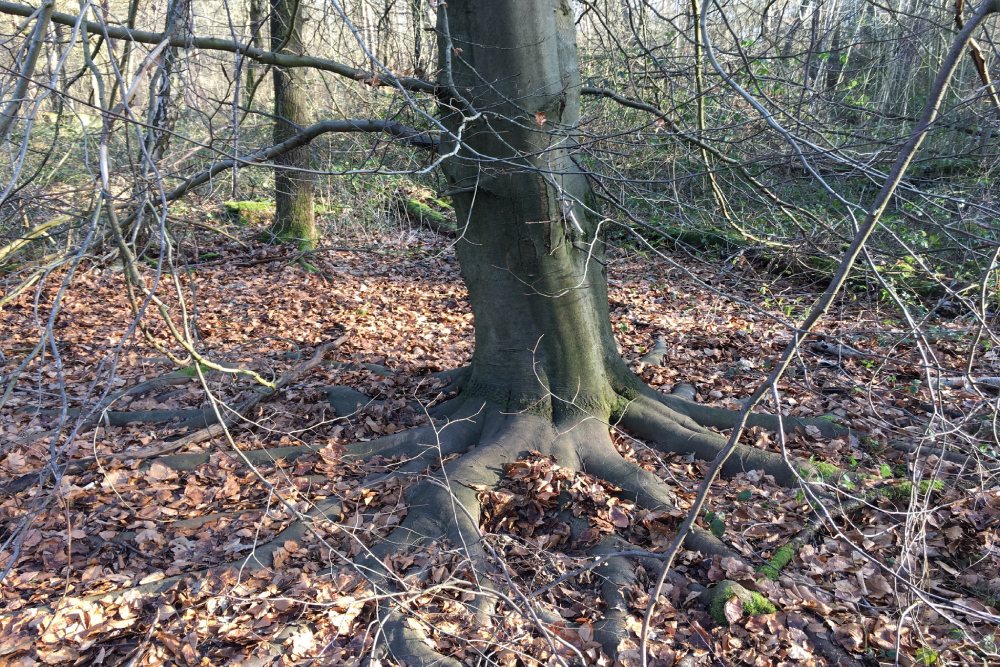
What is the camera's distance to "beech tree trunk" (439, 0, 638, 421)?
364 cm

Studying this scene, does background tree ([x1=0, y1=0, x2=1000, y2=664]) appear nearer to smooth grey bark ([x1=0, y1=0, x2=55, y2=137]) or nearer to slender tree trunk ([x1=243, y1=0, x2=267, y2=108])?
smooth grey bark ([x1=0, y1=0, x2=55, y2=137])

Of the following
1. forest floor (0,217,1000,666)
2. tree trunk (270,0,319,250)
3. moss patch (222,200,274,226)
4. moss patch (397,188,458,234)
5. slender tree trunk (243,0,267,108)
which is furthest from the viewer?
moss patch (397,188,458,234)

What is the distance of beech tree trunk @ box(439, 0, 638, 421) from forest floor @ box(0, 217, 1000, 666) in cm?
55

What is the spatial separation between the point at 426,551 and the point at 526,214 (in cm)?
192

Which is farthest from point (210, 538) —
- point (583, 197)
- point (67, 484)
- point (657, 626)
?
point (583, 197)

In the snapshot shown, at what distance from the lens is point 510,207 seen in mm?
3799

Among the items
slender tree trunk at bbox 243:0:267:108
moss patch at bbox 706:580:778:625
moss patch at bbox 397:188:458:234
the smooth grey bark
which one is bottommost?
moss patch at bbox 706:580:778:625

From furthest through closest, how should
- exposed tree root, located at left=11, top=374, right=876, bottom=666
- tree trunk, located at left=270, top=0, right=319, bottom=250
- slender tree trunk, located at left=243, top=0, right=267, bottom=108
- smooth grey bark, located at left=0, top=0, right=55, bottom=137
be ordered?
1. tree trunk, located at left=270, top=0, right=319, bottom=250
2. slender tree trunk, located at left=243, top=0, right=267, bottom=108
3. exposed tree root, located at left=11, top=374, right=876, bottom=666
4. smooth grey bark, located at left=0, top=0, right=55, bottom=137

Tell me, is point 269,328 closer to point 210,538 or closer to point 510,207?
point 210,538

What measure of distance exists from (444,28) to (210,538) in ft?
10.4

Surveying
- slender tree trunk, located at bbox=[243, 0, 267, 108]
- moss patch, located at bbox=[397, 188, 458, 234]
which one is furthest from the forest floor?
moss patch, located at bbox=[397, 188, 458, 234]

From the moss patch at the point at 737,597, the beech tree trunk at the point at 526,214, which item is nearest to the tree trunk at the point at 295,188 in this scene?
the beech tree trunk at the point at 526,214

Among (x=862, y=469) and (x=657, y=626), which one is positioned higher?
(x=862, y=469)

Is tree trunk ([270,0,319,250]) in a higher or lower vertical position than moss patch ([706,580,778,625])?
higher
